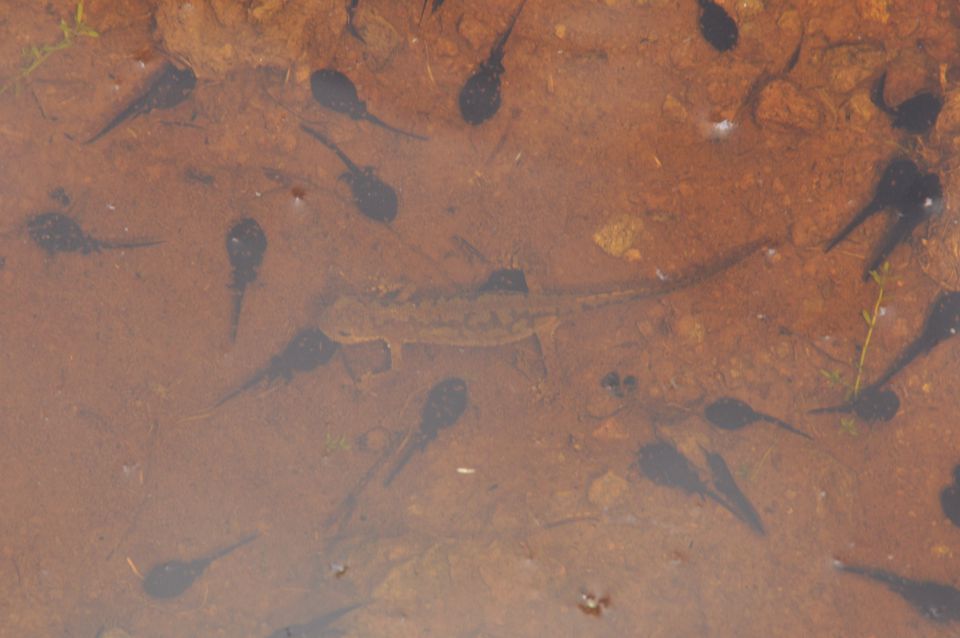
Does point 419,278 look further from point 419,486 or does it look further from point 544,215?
point 419,486

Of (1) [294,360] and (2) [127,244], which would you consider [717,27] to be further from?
(2) [127,244]

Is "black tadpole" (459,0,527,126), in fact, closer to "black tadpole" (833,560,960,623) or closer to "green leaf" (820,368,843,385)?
"green leaf" (820,368,843,385)

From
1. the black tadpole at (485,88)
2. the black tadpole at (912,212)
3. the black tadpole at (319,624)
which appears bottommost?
the black tadpole at (319,624)

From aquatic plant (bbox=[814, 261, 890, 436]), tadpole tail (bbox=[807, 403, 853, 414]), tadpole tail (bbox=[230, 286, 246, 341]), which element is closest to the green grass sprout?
aquatic plant (bbox=[814, 261, 890, 436])

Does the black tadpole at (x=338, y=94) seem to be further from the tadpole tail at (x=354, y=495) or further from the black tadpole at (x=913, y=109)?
the black tadpole at (x=913, y=109)

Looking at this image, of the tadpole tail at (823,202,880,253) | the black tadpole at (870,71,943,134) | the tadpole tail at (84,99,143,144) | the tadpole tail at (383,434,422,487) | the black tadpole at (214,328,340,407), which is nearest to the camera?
the black tadpole at (870,71,943,134)

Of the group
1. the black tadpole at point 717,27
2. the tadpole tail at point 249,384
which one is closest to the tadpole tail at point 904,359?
the black tadpole at point 717,27

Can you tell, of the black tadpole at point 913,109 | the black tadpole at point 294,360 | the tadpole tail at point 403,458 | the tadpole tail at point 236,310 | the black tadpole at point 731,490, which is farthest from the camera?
the tadpole tail at point 403,458
